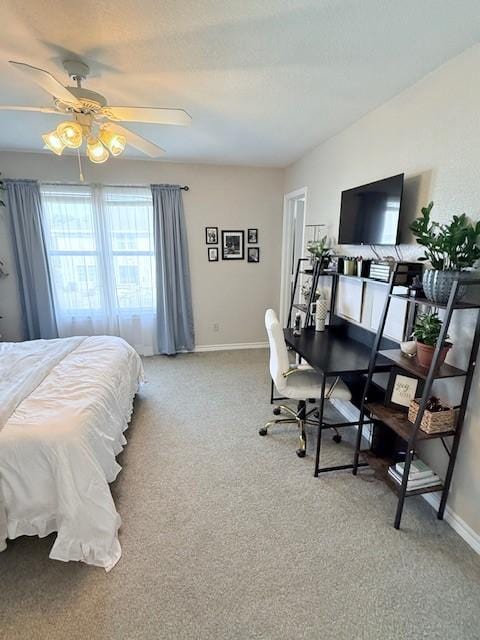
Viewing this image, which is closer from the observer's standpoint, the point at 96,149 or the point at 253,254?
the point at 96,149

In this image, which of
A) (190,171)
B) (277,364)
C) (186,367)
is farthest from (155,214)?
(277,364)

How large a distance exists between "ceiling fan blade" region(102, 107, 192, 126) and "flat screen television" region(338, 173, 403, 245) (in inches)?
53.3

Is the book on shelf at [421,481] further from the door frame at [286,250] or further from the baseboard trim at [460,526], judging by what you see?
the door frame at [286,250]

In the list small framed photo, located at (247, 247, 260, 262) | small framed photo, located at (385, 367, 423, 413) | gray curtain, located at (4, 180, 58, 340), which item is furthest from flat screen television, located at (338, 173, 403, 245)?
gray curtain, located at (4, 180, 58, 340)

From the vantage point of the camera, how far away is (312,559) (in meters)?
1.61

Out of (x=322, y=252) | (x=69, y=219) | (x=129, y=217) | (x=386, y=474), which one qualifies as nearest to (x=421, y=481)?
(x=386, y=474)

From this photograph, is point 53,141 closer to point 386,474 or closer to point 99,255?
point 99,255

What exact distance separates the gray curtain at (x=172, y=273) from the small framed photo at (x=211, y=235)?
30cm

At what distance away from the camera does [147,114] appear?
1.75 metres

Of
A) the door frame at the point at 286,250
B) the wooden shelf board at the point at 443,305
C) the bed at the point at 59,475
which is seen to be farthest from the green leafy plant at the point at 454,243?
the door frame at the point at 286,250

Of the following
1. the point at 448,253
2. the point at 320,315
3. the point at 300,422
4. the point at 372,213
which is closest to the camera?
the point at 448,253

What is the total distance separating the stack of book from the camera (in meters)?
1.81

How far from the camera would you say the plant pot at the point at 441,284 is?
5.11 ft

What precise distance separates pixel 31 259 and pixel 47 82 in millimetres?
2970
